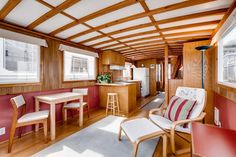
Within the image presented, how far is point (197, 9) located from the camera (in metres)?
1.76

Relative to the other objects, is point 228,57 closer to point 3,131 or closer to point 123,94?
point 123,94

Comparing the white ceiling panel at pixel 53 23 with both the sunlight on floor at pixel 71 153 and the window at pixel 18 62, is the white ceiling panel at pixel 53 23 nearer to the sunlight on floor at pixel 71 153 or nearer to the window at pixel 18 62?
the window at pixel 18 62

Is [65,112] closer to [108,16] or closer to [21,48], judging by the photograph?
[21,48]

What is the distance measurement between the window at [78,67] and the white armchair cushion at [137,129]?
7.50 feet

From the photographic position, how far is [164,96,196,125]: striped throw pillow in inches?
72.6

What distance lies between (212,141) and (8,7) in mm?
2839

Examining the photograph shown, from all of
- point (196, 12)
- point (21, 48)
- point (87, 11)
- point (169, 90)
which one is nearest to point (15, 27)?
point (21, 48)

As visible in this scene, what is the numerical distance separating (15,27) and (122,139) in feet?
9.57

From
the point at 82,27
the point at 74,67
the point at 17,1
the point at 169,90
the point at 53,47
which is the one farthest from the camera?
the point at 169,90

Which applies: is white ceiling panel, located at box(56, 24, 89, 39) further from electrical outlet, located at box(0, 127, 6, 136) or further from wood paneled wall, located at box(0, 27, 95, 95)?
electrical outlet, located at box(0, 127, 6, 136)

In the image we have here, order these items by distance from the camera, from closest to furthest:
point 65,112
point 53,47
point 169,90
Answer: point 53,47 → point 65,112 → point 169,90

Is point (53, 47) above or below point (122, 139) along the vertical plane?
above

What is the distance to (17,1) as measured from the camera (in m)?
1.55

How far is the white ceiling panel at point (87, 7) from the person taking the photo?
1605mm
